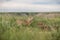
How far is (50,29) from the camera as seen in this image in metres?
1.11

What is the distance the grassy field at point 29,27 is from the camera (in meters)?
1.11

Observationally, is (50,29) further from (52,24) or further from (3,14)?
(3,14)

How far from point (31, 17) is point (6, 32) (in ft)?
0.85

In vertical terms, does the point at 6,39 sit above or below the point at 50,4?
below

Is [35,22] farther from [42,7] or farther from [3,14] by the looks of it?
[3,14]

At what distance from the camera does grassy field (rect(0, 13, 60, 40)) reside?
1.11 m

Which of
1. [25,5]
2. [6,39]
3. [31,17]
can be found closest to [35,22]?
[31,17]

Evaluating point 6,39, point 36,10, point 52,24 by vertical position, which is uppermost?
point 36,10

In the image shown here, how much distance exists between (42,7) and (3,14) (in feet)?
1.17

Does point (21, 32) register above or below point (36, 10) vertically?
below

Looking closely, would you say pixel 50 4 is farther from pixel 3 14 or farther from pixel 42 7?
pixel 3 14

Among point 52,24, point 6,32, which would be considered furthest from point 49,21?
point 6,32

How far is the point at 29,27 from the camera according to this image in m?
1.12

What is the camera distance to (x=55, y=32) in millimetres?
1106
